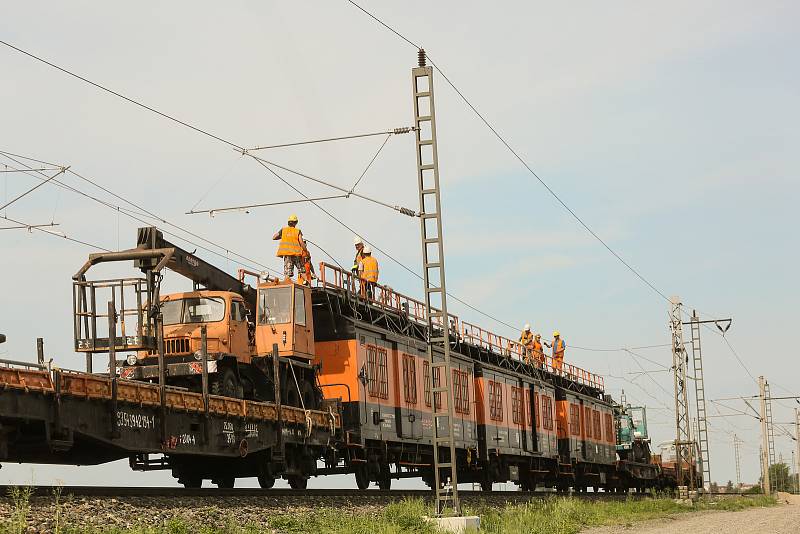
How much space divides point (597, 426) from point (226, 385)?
95.3 ft

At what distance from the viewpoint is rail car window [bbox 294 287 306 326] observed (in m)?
23.8

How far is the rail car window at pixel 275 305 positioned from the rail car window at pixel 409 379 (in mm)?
5514

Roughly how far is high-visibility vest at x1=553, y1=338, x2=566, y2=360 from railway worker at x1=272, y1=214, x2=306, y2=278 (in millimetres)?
22383

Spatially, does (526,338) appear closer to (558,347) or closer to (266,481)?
Result: (558,347)

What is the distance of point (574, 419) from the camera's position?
44344mm

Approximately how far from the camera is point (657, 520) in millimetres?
27938

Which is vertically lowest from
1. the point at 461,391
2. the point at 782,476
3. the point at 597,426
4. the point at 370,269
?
the point at 782,476

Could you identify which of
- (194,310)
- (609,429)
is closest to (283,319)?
(194,310)

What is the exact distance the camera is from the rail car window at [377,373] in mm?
26062

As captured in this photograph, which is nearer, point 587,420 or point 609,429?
point 587,420

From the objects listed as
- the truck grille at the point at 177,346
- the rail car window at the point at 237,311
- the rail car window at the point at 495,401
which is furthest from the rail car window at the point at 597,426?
the truck grille at the point at 177,346

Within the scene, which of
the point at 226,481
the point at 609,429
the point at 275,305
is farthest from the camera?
the point at 609,429

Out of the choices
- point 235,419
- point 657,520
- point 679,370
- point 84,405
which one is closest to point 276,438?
point 235,419

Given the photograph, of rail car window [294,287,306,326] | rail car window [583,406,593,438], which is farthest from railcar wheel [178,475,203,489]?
rail car window [583,406,593,438]
